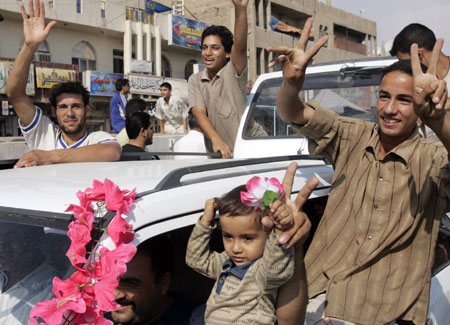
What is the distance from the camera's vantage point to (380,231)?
205cm

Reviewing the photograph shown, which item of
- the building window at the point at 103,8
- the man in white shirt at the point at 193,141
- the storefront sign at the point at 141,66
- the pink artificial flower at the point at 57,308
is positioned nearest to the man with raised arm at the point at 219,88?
the man in white shirt at the point at 193,141

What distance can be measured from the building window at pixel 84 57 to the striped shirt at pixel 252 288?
2528 centimetres

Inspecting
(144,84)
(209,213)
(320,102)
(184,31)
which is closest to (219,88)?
(320,102)

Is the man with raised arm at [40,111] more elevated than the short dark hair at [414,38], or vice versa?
the short dark hair at [414,38]

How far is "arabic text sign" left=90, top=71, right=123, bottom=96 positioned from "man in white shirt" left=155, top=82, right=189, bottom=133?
659 inches

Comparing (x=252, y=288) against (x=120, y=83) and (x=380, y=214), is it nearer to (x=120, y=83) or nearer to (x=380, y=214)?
(x=380, y=214)

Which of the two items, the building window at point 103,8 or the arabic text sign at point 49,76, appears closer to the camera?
the arabic text sign at point 49,76

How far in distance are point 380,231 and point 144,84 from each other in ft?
82.6

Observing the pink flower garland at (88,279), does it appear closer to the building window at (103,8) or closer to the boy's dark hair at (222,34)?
the boy's dark hair at (222,34)

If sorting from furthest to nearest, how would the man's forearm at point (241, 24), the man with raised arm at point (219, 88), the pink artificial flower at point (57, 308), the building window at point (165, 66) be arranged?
the building window at point (165, 66) → the man with raised arm at point (219, 88) → the man's forearm at point (241, 24) → the pink artificial flower at point (57, 308)

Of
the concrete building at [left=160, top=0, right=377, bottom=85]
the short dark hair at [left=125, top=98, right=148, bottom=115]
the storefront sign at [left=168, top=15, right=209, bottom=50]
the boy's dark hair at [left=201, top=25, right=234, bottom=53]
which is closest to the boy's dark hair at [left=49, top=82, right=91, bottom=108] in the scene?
the boy's dark hair at [left=201, top=25, right=234, bottom=53]

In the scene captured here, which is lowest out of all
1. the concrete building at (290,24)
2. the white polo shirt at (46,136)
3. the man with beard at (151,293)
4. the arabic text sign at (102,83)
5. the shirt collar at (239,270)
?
the man with beard at (151,293)

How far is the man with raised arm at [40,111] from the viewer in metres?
3.10

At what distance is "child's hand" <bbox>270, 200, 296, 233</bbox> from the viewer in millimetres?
1543
